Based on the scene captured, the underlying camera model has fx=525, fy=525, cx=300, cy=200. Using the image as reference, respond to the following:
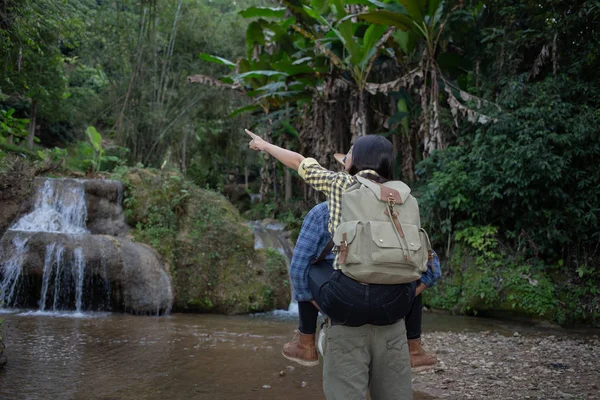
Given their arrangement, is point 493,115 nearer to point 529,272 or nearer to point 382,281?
point 529,272

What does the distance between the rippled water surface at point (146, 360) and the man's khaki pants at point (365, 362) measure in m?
2.51

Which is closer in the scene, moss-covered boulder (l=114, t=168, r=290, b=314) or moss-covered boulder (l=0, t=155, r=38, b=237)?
moss-covered boulder (l=0, t=155, r=38, b=237)

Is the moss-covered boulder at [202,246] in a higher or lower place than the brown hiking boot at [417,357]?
higher

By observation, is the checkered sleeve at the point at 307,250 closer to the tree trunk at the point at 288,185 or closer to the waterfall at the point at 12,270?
the waterfall at the point at 12,270

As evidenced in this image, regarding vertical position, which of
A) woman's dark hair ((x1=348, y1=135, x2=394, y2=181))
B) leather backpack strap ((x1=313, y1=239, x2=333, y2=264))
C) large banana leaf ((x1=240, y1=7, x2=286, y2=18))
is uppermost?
large banana leaf ((x1=240, y1=7, x2=286, y2=18))

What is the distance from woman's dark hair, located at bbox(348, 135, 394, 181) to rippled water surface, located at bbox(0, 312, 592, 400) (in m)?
2.90

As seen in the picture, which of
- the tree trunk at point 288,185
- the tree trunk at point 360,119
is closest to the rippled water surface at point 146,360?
the tree trunk at point 360,119

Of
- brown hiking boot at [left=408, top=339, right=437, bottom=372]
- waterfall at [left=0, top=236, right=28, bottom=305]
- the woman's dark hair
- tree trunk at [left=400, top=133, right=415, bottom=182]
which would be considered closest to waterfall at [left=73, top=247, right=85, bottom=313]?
waterfall at [left=0, top=236, right=28, bottom=305]

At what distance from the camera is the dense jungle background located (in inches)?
373

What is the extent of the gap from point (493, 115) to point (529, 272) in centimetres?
319

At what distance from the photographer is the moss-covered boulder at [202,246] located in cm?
1080

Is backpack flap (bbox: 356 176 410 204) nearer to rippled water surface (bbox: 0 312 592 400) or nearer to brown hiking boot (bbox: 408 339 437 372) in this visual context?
brown hiking boot (bbox: 408 339 437 372)

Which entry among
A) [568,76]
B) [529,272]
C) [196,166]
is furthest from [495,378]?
[196,166]

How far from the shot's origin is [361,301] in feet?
6.98
